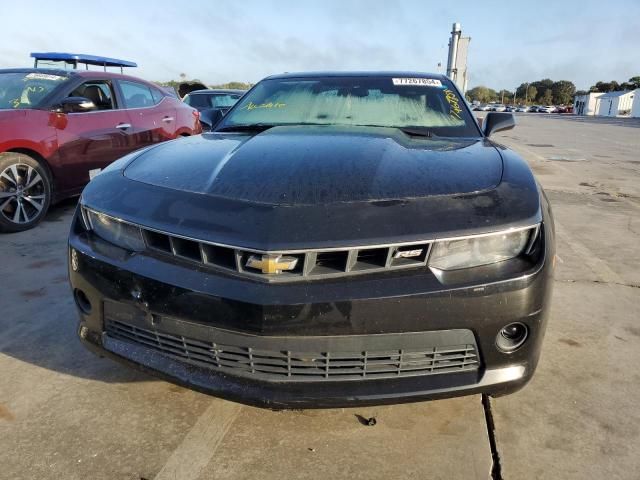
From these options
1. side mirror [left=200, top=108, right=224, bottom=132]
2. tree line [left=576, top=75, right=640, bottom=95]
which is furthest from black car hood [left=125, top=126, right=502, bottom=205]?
tree line [left=576, top=75, right=640, bottom=95]

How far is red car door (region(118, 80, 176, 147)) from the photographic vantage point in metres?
5.91

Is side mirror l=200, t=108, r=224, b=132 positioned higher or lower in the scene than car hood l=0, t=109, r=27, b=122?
higher

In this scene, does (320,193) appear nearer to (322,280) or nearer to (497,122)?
(322,280)

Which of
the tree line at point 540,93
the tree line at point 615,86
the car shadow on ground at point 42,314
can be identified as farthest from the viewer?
the tree line at point 540,93

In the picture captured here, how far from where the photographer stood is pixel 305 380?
170 cm

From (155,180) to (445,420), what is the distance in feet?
5.05

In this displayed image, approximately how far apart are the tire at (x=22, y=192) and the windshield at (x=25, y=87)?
0.63 m

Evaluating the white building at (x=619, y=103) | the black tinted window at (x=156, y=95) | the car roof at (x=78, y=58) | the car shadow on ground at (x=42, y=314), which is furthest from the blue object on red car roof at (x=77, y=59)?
the white building at (x=619, y=103)

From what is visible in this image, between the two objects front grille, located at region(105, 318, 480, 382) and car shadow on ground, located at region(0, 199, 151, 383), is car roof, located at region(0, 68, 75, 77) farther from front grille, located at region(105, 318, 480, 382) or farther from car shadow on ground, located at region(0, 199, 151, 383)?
front grille, located at region(105, 318, 480, 382)

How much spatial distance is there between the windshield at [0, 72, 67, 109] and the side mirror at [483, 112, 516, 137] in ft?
13.6

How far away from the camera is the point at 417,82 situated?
10.8ft

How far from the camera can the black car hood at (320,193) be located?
1.67 metres

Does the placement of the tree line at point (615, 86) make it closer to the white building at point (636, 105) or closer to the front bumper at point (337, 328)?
the white building at point (636, 105)

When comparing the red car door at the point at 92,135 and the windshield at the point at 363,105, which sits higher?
the windshield at the point at 363,105
